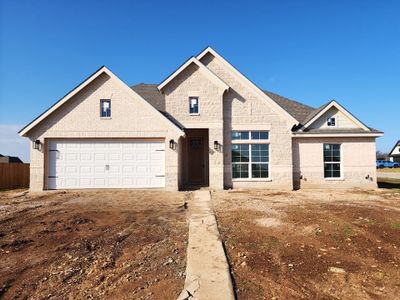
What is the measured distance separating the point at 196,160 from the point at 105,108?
266 inches

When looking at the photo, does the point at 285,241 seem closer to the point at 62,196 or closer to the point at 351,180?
the point at 62,196

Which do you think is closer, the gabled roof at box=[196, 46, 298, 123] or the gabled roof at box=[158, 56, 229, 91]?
the gabled roof at box=[158, 56, 229, 91]

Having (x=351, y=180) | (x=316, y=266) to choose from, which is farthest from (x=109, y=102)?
(x=351, y=180)

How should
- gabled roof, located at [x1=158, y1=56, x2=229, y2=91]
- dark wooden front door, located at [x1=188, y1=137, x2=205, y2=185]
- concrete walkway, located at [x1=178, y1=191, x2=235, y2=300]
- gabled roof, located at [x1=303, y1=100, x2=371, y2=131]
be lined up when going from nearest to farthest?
concrete walkway, located at [x1=178, y1=191, x2=235, y2=300] → gabled roof, located at [x1=158, y1=56, x2=229, y2=91] → gabled roof, located at [x1=303, y1=100, x2=371, y2=131] → dark wooden front door, located at [x1=188, y1=137, x2=205, y2=185]

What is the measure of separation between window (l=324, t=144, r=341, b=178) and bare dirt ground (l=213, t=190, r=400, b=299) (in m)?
7.09

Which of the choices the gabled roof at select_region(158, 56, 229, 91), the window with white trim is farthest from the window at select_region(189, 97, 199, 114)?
the window with white trim

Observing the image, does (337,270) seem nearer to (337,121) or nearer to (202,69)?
(202,69)

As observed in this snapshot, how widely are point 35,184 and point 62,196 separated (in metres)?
2.66

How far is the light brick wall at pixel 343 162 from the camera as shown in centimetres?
1535

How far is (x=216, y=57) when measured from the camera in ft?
52.5

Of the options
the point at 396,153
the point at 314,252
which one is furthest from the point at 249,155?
the point at 396,153

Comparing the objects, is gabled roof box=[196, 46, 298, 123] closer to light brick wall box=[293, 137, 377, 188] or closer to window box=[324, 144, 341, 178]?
light brick wall box=[293, 137, 377, 188]

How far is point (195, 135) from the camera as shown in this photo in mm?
17312

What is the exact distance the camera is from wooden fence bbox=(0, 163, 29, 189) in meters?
17.0
